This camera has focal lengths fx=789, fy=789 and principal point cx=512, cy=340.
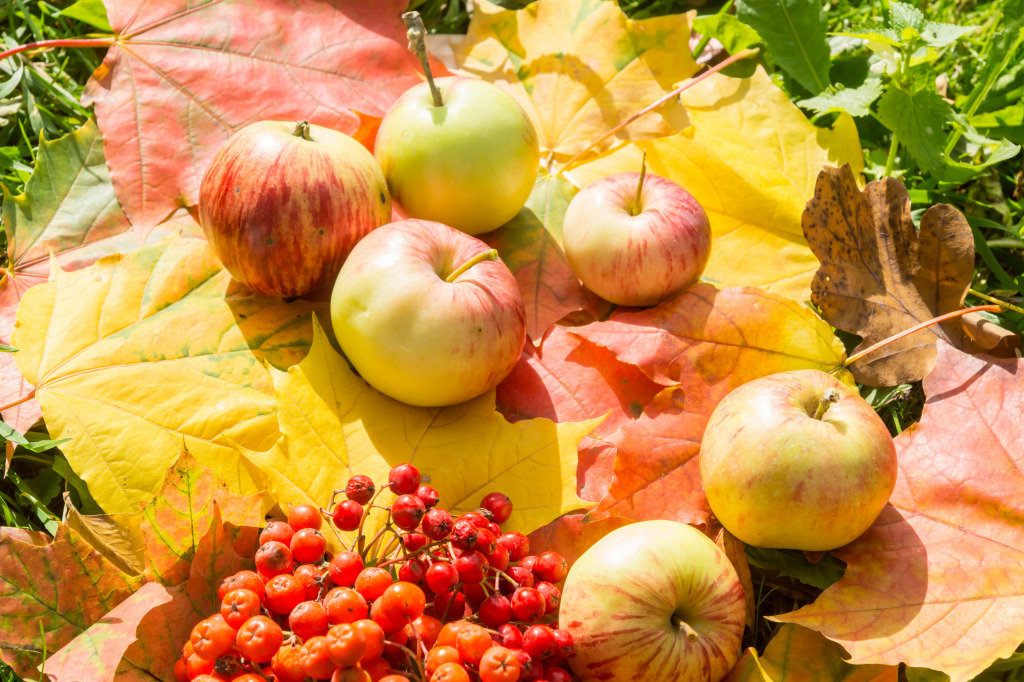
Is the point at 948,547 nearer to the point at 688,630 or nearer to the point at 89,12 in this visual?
the point at 688,630

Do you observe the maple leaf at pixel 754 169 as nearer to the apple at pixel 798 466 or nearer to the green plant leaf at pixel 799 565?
the apple at pixel 798 466

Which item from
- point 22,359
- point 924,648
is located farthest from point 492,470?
point 22,359

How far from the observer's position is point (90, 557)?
101 cm

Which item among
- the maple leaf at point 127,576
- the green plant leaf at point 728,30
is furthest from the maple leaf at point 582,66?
the maple leaf at point 127,576

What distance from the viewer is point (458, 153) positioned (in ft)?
4.56

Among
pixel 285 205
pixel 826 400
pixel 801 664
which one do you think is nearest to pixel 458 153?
pixel 285 205

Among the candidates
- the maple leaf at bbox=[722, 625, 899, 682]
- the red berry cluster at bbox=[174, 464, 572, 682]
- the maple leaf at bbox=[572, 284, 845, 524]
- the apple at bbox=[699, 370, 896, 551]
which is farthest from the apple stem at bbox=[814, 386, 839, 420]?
the red berry cluster at bbox=[174, 464, 572, 682]

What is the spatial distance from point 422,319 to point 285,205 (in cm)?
30

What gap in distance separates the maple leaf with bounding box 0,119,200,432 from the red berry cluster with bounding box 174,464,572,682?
0.72 m

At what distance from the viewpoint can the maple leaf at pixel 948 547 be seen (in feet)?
3.47

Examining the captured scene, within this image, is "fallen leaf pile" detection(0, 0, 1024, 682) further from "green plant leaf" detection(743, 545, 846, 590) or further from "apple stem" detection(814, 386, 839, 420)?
"apple stem" detection(814, 386, 839, 420)

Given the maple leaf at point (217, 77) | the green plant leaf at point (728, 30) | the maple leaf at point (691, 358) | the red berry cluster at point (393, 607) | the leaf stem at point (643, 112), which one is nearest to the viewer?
the red berry cluster at point (393, 607)

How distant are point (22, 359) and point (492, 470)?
2.47 ft

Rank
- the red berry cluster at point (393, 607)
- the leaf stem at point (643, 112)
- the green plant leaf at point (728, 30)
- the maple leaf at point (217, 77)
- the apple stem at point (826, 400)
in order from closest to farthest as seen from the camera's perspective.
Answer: the red berry cluster at point (393, 607), the apple stem at point (826, 400), the maple leaf at point (217, 77), the leaf stem at point (643, 112), the green plant leaf at point (728, 30)
